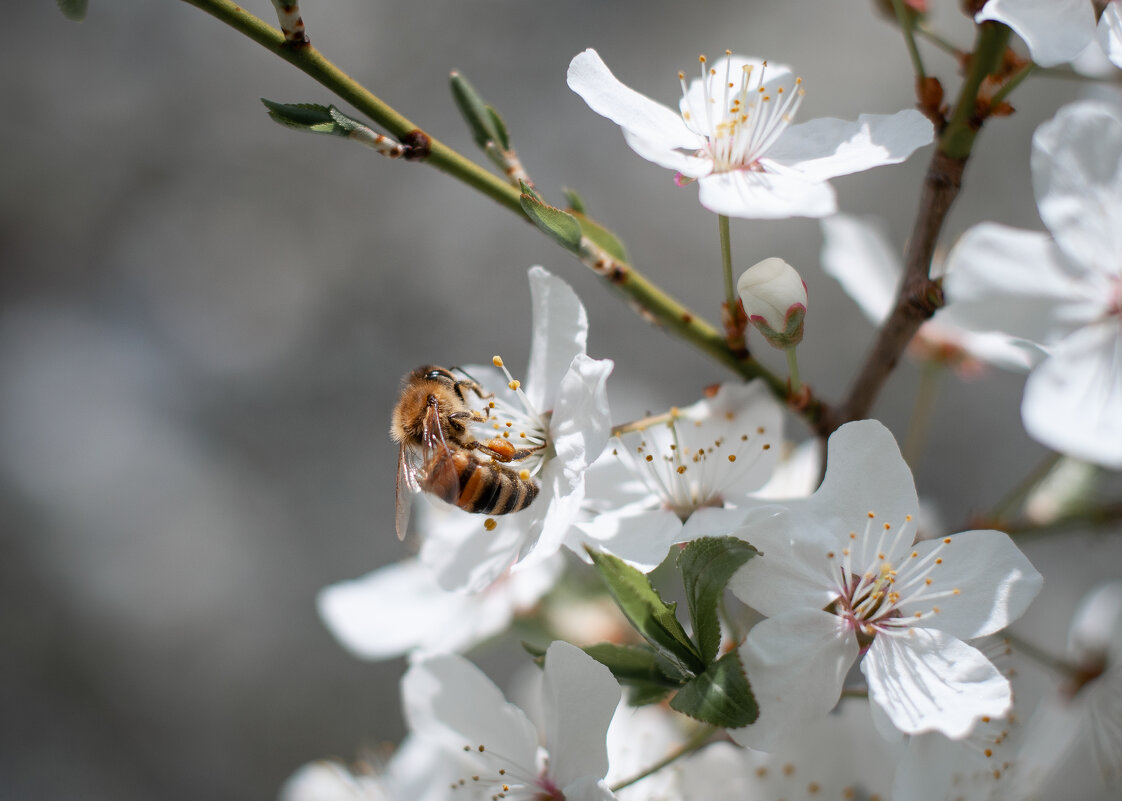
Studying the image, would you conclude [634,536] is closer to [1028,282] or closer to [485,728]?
[485,728]

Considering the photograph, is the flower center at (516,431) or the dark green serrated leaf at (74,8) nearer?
the dark green serrated leaf at (74,8)

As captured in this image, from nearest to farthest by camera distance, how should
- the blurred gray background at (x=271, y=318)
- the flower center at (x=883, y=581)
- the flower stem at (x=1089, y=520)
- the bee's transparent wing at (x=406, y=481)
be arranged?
the flower center at (x=883, y=581) < the bee's transparent wing at (x=406, y=481) < the flower stem at (x=1089, y=520) < the blurred gray background at (x=271, y=318)

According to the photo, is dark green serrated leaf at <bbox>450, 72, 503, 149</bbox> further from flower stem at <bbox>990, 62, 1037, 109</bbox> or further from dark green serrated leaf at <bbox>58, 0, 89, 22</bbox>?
flower stem at <bbox>990, 62, 1037, 109</bbox>

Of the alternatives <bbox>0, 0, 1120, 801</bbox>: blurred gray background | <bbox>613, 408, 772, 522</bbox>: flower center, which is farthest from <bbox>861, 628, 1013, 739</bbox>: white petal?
<bbox>0, 0, 1120, 801</bbox>: blurred gray background

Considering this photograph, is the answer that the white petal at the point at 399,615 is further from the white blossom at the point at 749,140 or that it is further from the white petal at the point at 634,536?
the white blossom at the point at 749,140

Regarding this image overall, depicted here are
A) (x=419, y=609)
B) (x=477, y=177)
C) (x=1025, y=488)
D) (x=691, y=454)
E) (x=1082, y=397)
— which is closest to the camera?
(x=1082, y=397)

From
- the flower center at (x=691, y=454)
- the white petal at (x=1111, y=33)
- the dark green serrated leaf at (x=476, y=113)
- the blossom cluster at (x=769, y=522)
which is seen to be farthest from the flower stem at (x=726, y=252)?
the white petal at (x=1111, y=33)

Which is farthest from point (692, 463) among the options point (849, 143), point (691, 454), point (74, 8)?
point (74, 8)
